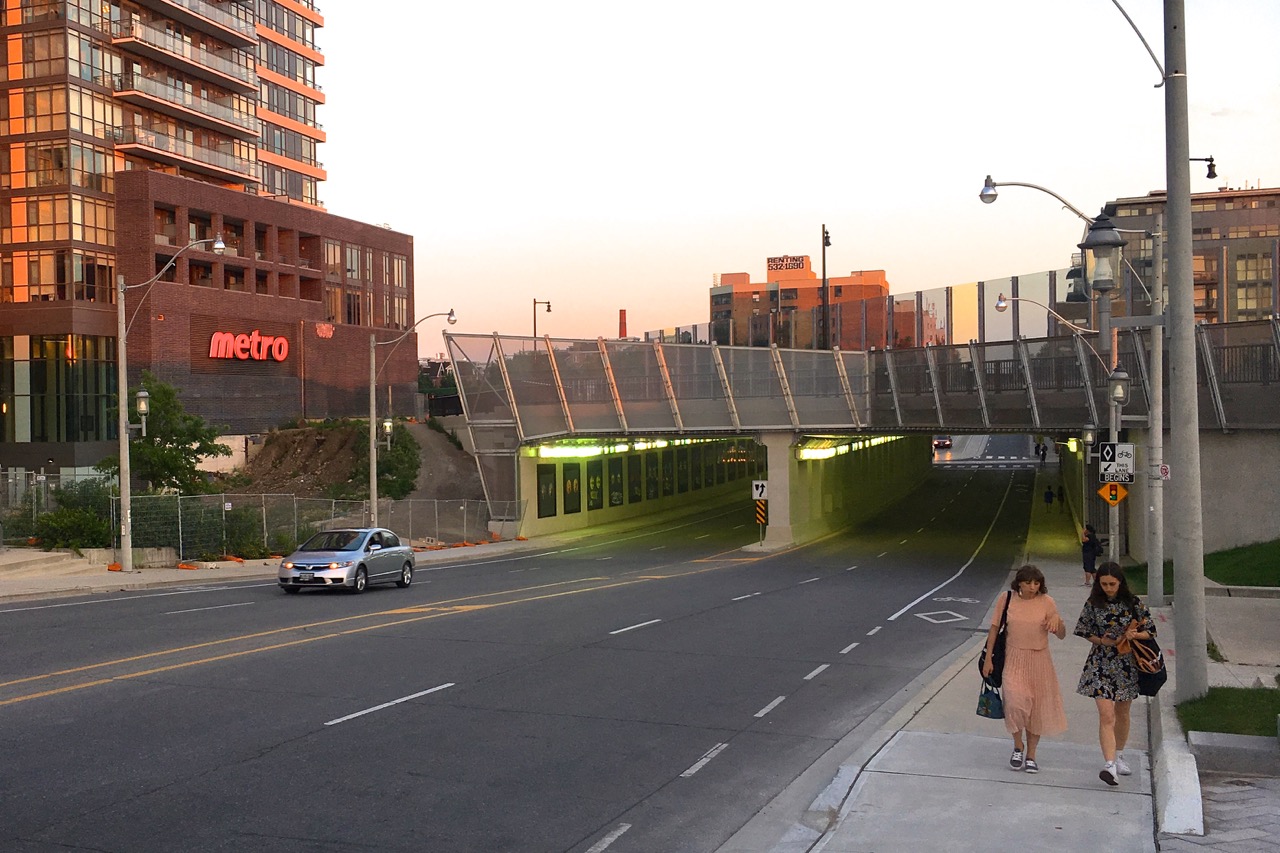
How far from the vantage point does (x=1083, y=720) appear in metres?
12.9

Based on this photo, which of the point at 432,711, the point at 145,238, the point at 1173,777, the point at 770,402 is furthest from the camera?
the point at 145,238

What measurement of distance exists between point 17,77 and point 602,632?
191 feet

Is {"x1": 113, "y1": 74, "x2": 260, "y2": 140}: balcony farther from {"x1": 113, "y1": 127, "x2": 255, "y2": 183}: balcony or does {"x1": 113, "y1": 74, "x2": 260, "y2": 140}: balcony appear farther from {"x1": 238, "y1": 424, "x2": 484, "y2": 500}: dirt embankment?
{"x1": 238, "y1": 424, "x2": 484, "y2": 500}: dirt embankment

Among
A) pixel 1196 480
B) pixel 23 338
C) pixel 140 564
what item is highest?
pixel 23 338

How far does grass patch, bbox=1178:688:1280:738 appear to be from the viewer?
37.2 ft

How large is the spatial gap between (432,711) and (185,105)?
6731 centimetres

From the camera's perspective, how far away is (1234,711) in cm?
1201

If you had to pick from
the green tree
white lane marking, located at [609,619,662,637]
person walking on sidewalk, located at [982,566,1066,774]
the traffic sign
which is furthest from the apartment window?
person walking on sidewalk, located at [982,566,1066,774]

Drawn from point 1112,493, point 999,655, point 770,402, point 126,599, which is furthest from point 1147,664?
point 770,402

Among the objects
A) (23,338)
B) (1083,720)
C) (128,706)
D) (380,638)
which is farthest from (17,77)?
(1083,720)

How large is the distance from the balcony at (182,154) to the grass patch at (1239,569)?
5719 cm

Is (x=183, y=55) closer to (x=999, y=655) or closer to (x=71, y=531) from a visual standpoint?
(x=71, y=531)

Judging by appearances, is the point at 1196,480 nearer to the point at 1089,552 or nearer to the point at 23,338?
the point at 1089,552

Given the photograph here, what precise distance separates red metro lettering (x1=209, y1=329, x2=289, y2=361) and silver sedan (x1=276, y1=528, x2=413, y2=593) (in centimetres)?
4359
